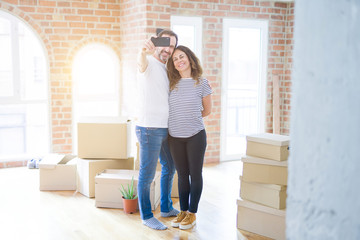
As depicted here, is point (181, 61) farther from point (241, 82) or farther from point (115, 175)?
point (241, 82)

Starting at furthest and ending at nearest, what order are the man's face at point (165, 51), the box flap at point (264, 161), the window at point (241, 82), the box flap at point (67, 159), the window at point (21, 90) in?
the window at point (241, 82), the window at point (21, 90), the box flap at point (67, 159), the man's face at point (165, 51), the box flap at point (264, 161)

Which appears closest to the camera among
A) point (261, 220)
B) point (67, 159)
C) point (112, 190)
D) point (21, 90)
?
point (261, 220)

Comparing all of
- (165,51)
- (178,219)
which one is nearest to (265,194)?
(178,219)

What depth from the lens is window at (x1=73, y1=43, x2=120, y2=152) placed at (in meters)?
5.29

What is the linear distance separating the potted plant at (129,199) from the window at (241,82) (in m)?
2.34

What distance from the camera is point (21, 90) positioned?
17.7 feet

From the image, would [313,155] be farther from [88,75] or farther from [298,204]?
[88,75]

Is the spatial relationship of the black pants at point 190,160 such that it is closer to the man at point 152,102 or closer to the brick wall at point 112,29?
the man at point 152,102

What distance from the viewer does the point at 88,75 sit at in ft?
17.6

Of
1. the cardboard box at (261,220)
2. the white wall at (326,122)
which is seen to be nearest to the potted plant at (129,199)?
the cardboard box at (261,220)

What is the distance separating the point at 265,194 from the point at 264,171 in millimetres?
174

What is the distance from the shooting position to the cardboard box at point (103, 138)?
153 inches

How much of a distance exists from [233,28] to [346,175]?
4957 mm

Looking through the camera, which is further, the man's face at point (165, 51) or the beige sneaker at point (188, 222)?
the beige sneaker at point (188, 222)
